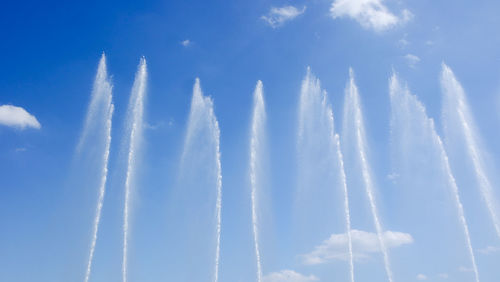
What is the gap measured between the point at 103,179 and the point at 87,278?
9.54 metres

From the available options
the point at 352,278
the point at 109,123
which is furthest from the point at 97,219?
the point at 352,278

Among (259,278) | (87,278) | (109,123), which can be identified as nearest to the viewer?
(87,278)

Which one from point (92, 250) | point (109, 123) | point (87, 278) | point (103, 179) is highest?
point (109, 123)

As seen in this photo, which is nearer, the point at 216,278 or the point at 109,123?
the point at 216,278

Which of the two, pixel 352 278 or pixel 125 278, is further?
pixel 352 278

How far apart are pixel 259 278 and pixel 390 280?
1202 centimetres

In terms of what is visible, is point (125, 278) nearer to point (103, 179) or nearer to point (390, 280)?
point (103, 179)

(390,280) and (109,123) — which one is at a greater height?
(109,123)

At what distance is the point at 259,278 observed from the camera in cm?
4328

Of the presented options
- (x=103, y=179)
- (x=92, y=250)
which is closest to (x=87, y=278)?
(x=92, y=250)

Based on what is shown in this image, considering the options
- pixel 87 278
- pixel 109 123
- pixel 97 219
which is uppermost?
pixel 109 123

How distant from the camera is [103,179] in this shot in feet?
150

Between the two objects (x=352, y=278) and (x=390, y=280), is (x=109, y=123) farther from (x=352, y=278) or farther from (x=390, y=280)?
(x=390, y=280)

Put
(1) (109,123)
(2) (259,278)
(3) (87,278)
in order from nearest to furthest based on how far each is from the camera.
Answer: (3) (87,278) < (2) (259,278) < (1) (109,123)
